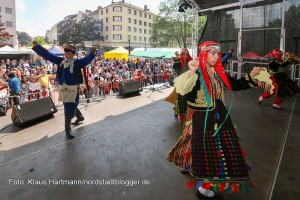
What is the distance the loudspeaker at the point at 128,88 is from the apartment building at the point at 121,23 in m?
49.5

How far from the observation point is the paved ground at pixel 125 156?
8.88 ft

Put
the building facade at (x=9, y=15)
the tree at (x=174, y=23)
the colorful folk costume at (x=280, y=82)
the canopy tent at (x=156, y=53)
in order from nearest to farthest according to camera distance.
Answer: the colorful folk costume at (x=280, y=82) < the canopy tent at (x=156, y=53) < the tree at (x=174, y=23) < the building facade at (x=9, y=15)

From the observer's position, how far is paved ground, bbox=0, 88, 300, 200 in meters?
2.71

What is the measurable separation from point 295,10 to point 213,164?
9751mm

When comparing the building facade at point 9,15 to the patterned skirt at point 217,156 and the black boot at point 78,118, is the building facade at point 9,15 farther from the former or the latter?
the patterned skirt at point 217,156

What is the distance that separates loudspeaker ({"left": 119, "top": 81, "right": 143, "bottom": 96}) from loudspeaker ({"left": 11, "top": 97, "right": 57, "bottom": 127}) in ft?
10.2

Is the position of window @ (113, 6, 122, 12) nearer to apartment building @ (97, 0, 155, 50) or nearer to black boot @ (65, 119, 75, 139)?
apartment building @ (97, 0, 155, 50)

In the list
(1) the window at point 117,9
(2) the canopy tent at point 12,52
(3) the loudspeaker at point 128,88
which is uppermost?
(1) the window at point 117,9

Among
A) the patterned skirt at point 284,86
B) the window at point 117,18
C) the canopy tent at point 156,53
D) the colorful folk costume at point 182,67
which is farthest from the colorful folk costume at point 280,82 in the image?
the window at point 117,18

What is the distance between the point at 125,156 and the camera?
12.0 feet

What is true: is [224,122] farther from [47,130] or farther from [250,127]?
[47,130]

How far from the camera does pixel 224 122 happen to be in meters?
2.43

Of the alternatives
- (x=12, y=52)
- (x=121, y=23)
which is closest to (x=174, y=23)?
(x=121, y=23)

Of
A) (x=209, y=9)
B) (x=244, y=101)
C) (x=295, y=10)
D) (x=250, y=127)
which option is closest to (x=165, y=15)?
(x=209, y=9)
